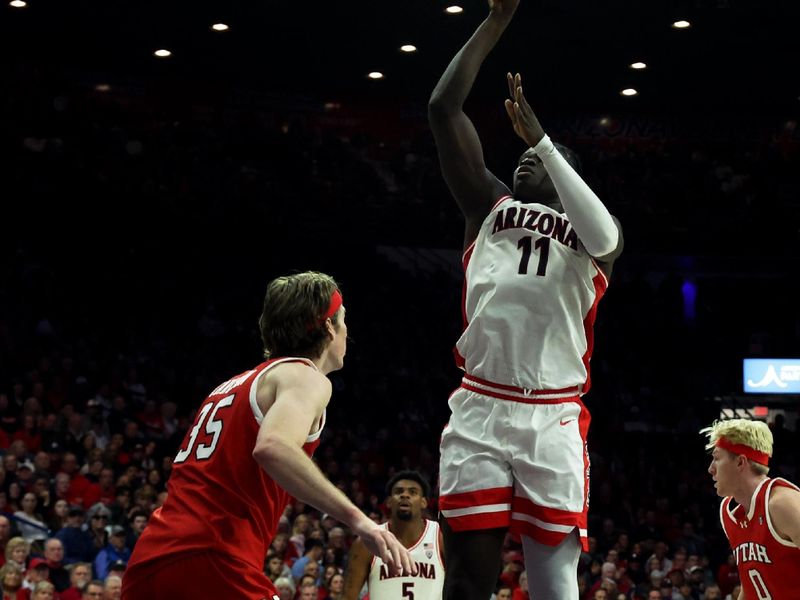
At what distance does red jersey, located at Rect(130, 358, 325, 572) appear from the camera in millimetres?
3293

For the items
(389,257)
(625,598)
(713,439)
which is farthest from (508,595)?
(389,257)

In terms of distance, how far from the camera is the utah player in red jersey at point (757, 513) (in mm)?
5707

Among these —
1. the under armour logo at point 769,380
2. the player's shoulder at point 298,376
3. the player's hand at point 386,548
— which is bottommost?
the player's hand at point 386,548

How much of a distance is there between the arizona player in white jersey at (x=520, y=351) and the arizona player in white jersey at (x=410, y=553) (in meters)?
4.22

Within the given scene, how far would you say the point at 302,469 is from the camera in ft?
9.84

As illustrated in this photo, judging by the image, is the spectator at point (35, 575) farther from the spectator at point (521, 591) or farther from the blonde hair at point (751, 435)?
the blonde hair at point (751, 435)

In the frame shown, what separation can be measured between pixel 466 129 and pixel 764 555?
2861mm

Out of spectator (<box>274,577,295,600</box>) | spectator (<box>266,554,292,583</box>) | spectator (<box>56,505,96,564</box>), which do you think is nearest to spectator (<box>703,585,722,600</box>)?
spectator (<box>266,554,292,583</box>)

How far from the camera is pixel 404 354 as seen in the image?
20125 millimetres

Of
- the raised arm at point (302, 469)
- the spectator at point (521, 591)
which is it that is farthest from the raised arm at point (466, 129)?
the spectator at point (521, 591)

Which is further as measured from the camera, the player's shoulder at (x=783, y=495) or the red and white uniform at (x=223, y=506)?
the player's shoulder at (x=783, y=495)

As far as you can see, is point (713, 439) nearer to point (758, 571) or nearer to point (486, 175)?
point (758, 571)

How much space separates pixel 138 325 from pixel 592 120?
9816 mm

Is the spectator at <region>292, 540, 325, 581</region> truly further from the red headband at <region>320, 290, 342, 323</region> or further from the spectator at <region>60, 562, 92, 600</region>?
the red headband at <region>320, 290, 342, 323</region>
